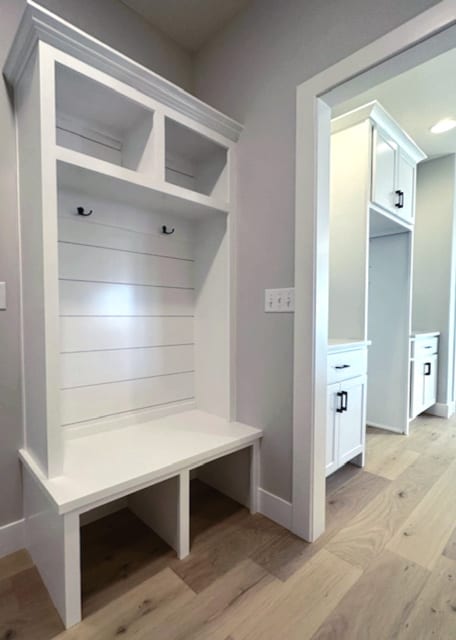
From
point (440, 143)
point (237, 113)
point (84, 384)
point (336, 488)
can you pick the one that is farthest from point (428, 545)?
point (440, 143)

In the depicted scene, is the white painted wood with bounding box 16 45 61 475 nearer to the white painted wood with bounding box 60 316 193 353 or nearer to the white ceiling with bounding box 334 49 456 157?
the white painted wood with bounding box 60 316 193 353

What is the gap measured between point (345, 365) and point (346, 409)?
0.29 metres

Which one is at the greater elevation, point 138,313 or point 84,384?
point 138,313

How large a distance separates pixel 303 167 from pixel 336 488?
1896mm

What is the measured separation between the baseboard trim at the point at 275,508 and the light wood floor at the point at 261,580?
1.9 inches

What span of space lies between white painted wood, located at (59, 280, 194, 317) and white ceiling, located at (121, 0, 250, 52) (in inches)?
59.6

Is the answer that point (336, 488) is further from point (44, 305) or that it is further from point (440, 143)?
point (440, 143)

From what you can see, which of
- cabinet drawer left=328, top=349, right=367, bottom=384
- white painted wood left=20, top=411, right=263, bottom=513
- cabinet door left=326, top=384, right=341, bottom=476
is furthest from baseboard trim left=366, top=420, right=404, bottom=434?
white painted wood left=20, top=411, right=263, bottom=513

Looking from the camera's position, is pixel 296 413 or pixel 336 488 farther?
pixel 336 488

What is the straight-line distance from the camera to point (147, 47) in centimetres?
193

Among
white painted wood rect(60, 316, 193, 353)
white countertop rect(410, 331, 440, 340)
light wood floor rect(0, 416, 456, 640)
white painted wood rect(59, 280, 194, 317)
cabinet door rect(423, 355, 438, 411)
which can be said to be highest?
white painted wood rect(59, 280, 194, 317)

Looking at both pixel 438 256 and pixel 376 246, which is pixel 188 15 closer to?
pixel 376 246

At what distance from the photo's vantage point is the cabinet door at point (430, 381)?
3.32m

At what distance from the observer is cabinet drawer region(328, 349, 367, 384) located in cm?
201
